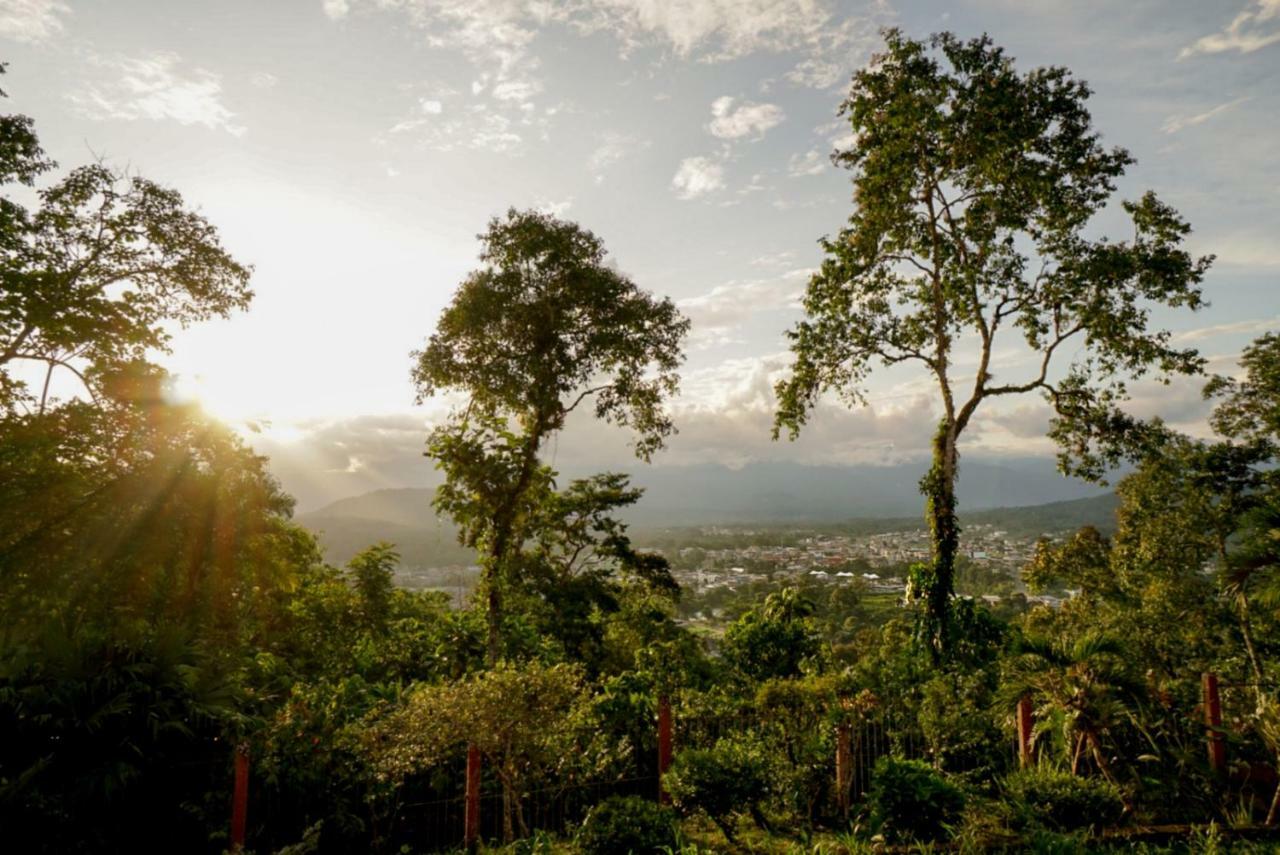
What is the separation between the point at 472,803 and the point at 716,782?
301 centimetres

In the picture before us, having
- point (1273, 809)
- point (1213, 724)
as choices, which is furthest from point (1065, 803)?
point (1213, 724)

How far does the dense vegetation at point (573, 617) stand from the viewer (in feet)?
23.6

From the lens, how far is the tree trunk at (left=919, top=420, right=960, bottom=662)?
13.0 metres

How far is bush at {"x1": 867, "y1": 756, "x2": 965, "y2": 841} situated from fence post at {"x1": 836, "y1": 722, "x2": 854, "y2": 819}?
125cm

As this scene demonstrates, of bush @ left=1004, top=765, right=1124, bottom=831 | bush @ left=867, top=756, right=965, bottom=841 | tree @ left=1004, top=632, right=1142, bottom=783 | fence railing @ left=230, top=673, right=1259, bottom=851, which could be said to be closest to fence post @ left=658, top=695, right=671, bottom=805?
fence railing @ left=230, top=673, right=1259, bottom=851

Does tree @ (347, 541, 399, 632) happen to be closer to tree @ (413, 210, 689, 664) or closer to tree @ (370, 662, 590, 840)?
tree @ (413, 210, 689, 664)

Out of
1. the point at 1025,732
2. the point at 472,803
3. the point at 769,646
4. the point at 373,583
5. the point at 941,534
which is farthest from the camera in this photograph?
the point at 373,583

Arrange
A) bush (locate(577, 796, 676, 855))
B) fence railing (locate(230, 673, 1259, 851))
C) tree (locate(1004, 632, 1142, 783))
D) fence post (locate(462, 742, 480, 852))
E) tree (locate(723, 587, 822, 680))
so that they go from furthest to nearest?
tree (locate(723, 587, 822, 680)) → fence railing (locate(230, 673, 1259, 851)) → tree (locate(1004, 632, 1142, 783)) → fence post (locate(462, 742, 480, 852)) → bush (locate(577, 796, 676, 855))

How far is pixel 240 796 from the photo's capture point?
709 cm

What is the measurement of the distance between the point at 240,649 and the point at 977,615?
1465cm

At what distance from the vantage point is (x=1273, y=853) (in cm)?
635

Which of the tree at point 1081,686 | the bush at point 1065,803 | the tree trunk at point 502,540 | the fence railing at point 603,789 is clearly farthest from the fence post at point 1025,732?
the tree trunk at point 502,540

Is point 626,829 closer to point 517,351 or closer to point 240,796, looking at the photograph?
point 240,796

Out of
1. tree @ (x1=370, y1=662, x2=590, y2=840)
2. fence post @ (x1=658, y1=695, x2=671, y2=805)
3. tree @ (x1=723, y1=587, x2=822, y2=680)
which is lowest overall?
tree @ (x1=723, y1=587, x2=822, y2=680)
